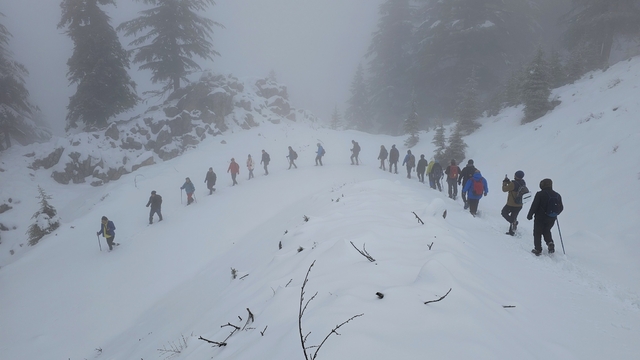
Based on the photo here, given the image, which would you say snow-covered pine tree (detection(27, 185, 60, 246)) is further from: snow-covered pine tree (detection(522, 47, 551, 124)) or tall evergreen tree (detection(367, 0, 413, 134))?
tall evergreen tree (detection(367, 0, 413, 134))

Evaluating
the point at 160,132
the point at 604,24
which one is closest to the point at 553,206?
the point at 604,24

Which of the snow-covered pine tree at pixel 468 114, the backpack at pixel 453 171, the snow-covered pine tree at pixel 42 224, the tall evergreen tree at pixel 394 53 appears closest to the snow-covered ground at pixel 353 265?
the snow-covered pine tree at pixel 42 224

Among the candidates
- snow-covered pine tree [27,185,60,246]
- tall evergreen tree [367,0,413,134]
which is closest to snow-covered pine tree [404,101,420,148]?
tall evergreen tree [367,0,413,134]

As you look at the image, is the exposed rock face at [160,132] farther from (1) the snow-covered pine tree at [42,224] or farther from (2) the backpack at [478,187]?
(2) the backpack at [478,187]

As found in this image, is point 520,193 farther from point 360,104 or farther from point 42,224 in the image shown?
point 360,104

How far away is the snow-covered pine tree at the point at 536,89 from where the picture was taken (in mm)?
15164

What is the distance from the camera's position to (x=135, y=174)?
1909 cm

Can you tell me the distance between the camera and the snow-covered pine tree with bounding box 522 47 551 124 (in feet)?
49.8

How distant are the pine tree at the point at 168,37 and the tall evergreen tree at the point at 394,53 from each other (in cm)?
2301

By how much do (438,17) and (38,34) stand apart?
292 feet

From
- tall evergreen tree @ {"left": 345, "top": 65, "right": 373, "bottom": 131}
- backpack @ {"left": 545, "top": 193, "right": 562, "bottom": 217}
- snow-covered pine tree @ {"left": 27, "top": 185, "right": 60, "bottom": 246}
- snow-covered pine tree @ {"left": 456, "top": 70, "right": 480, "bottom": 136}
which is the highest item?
tall evergreen tree @ {"left": 345, "top": 65, "right": 373, "bottom": 131}

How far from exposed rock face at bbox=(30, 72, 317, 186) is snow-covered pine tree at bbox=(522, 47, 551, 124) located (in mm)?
21205

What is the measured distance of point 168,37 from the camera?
24.3 metres

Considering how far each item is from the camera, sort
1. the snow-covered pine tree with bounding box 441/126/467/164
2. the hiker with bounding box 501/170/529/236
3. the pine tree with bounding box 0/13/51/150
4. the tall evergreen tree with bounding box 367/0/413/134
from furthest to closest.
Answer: the tall evergreen tree with bounding box 367/0/413/134, the pine tree with bounding box 0/13/51/150, the snow-covered pine tree with bounding box 441/126/467/164, the hiker with bounding box 501/170/529/236
